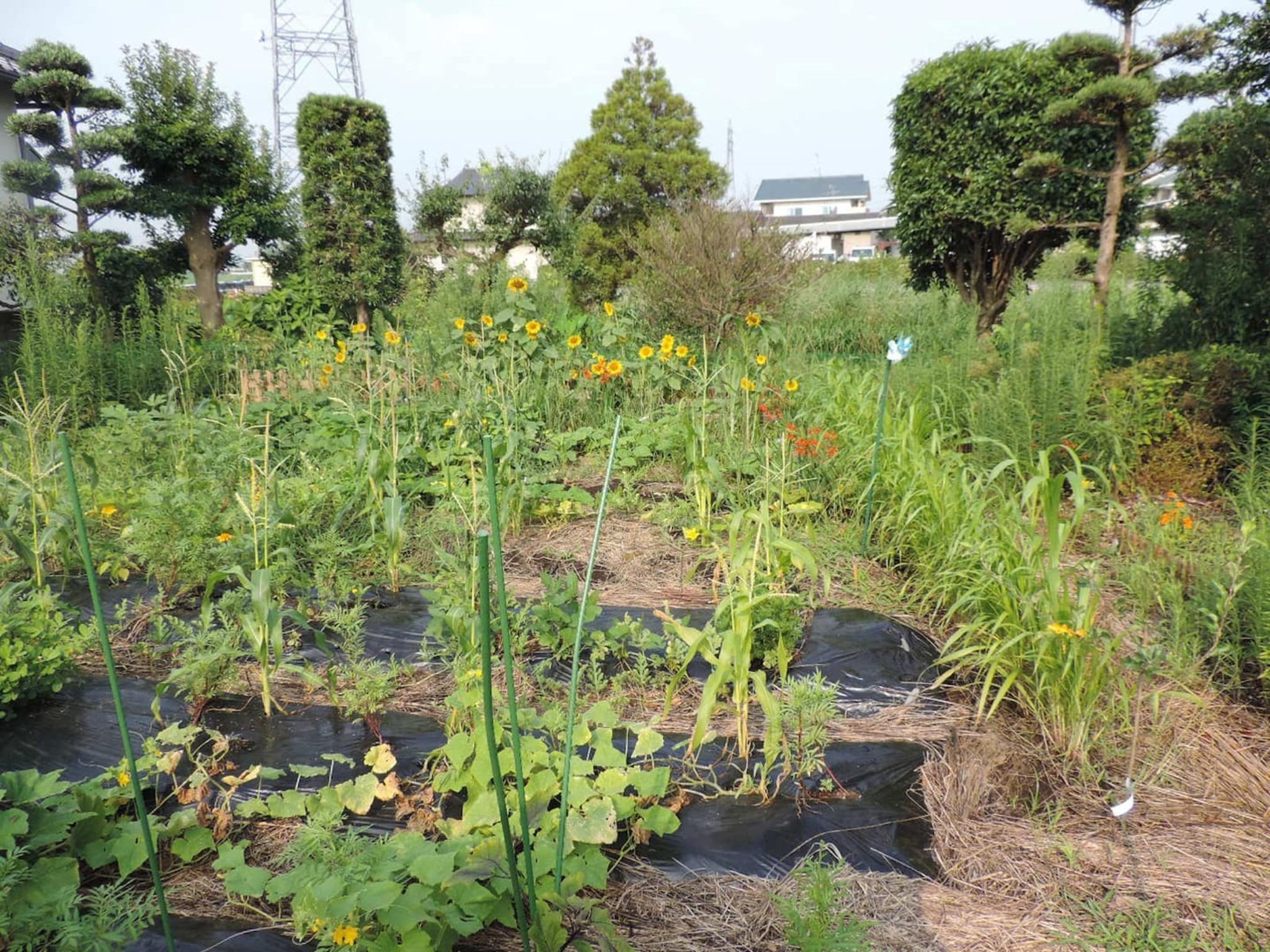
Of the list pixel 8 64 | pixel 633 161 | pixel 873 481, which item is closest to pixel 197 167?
pixel 8 64

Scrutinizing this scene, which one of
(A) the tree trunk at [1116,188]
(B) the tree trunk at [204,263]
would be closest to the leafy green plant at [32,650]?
(A) the tree trunk at [1116,188]

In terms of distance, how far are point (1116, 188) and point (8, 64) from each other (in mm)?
11837

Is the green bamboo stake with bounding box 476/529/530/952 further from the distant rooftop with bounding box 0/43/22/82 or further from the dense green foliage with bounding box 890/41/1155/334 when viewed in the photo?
the distant rooftop with bounding box 0/43/22/82

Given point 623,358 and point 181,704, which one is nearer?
point 181,704

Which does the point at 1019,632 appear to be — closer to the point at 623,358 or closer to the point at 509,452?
the point at 509,452

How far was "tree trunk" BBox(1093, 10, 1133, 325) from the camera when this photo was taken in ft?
14.0

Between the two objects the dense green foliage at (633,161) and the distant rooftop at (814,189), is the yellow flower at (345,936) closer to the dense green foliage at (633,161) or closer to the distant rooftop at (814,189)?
the dense green foliage at (633,161)

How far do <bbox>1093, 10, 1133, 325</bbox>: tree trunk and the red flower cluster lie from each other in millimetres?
1896

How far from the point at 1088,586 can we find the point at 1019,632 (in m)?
0.19

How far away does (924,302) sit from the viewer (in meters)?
6.64

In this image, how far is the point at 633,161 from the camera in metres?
12.0

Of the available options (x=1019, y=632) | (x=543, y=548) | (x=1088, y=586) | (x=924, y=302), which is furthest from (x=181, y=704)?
(x=924, y=302)

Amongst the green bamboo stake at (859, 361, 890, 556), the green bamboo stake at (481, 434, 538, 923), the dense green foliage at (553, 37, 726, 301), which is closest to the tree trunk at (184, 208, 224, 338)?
the dense green foliage at (553, 37, 726, 301)

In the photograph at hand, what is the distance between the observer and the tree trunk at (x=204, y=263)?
7703mm
